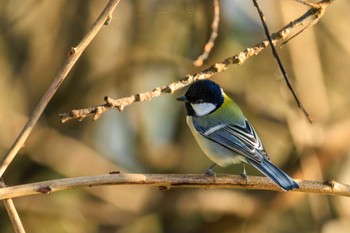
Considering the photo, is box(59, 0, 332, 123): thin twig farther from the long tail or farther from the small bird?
the small bird

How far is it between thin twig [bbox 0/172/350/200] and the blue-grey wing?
0.57 metres

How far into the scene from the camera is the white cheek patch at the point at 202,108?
3.89 m

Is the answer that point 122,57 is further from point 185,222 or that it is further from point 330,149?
point 330,149

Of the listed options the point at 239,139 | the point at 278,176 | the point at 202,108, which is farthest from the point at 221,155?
the point at 278,176

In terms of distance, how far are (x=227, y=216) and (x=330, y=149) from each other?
3.31 feet

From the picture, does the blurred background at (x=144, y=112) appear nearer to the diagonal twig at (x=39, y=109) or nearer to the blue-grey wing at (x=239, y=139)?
the blue-grey wing at (x=239, y=139)

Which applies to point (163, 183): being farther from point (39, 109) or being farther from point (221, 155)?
point (221, 155)

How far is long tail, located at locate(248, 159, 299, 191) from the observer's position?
2.82 metres

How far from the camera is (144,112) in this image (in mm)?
5637

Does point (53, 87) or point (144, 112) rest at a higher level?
point (53, 87)

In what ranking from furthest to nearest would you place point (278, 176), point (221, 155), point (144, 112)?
1. point (144, 112)
2. point (221, 155)
3. point (278, 176)

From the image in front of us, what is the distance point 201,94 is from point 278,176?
1030 mm

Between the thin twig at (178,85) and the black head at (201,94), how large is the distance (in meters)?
1.10

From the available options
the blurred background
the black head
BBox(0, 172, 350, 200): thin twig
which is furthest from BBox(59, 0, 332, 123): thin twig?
the blurred background
